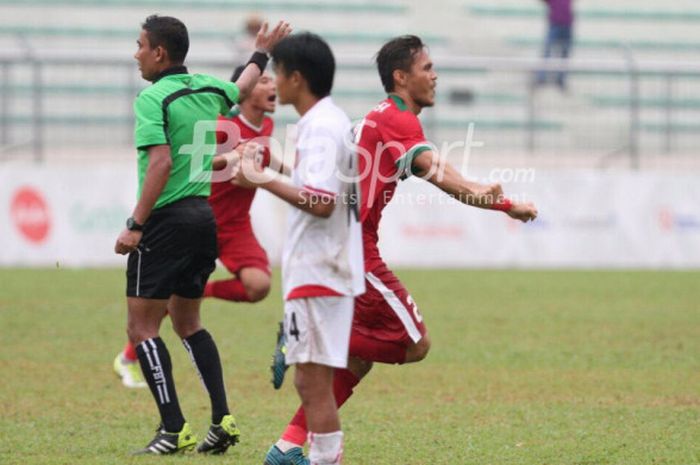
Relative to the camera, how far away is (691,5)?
89.6ft

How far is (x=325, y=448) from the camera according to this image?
19.1 feet

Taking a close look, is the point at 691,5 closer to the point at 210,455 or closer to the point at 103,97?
the point at 103,97

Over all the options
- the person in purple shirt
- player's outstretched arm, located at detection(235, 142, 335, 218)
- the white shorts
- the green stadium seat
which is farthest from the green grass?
the green stadium seat

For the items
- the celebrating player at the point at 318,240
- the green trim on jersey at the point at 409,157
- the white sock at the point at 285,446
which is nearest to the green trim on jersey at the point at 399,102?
the green trim on jersey at the point at 409,157

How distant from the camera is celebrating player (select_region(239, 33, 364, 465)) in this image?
5.68m

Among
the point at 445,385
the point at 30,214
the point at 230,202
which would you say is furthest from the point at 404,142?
the point at 30,214

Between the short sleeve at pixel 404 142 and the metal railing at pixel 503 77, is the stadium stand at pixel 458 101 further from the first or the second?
the short sleeve at pixel 404 142

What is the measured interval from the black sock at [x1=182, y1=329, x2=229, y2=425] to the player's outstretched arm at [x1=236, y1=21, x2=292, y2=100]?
4.79ft

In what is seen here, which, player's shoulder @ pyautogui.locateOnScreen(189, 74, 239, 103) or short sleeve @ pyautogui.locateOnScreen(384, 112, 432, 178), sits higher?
player's shoulder @ pyautogui.locateOnScreen(189, 74, 239, 103)

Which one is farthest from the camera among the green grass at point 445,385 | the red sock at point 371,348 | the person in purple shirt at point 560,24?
the person in purple shirt at point 560,24

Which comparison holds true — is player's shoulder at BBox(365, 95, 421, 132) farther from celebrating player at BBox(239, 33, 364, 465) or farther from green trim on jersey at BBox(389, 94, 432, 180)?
celebrating player at BBox(239, 33, 364, 465)

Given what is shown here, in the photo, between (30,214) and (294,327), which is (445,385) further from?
(30,214)

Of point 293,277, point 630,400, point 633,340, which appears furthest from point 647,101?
point 293,277

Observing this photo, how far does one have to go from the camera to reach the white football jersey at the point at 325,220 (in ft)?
18.6
